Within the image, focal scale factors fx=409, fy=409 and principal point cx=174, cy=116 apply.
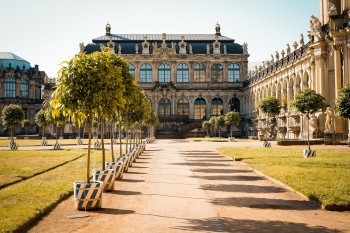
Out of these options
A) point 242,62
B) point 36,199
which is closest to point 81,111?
point 36,199

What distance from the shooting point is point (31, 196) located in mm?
13906

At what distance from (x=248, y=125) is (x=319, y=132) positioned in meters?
43.1

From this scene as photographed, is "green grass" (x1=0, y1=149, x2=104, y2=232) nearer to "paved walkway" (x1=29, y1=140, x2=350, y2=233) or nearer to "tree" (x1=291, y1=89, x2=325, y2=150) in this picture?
"paved walkway" (x1=29, y1=140, x2=350, y2=233)

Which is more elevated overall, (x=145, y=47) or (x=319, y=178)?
(x=145, y=47)

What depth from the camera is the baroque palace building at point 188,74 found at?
9256cm

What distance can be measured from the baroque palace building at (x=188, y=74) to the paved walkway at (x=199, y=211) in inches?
2938

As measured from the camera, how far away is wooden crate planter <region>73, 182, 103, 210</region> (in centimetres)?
1202

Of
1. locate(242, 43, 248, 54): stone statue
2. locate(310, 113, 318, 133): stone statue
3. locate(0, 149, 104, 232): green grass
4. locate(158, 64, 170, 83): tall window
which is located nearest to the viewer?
locate(0, 149, 104, 232): green grass

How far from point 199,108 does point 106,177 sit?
78.9 metres

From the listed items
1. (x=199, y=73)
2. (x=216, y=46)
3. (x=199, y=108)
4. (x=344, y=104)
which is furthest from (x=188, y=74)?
(x=344, y=104)

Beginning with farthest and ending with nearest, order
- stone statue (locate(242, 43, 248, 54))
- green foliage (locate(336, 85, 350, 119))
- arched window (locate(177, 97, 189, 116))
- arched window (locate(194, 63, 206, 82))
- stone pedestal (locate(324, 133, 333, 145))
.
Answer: arched window (locate(194, 63, 206, 82)), stone statue (locate(242, 43, 248, 54)), arched window (locate(177, 97, 189, 116)), stone pedestal (locate(324, 133, 333, 145)), green foliage (locate(336, 85, 350, 119))

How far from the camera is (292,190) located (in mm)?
14953

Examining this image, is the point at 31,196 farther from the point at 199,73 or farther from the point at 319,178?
the point at 199,73

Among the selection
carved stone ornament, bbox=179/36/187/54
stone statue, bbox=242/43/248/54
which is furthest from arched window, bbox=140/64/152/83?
stone statue, bbox=242/43/248/54
